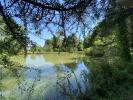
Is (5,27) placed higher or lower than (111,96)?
higher

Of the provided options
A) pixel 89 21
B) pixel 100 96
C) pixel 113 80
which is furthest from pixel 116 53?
pixel 89 21

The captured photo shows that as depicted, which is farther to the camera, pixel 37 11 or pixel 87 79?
pixel 87 79

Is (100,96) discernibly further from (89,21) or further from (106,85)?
(89,21)

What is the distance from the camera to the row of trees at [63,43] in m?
3.39

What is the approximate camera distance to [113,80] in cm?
1175

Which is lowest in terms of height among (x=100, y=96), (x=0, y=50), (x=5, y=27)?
(x=100, y=96)

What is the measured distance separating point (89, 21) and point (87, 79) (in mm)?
8215

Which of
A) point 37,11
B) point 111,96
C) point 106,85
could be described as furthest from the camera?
point 106,85

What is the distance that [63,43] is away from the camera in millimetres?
3451

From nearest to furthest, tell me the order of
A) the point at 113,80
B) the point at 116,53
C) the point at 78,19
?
the point at 78,19 → the point at 113,80 → the point at 116,53

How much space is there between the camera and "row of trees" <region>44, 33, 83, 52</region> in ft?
11.1

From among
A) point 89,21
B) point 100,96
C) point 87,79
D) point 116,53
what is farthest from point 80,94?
point 116,53

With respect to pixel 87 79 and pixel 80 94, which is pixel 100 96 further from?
pixel 87 79

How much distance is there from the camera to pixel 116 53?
20.2m
